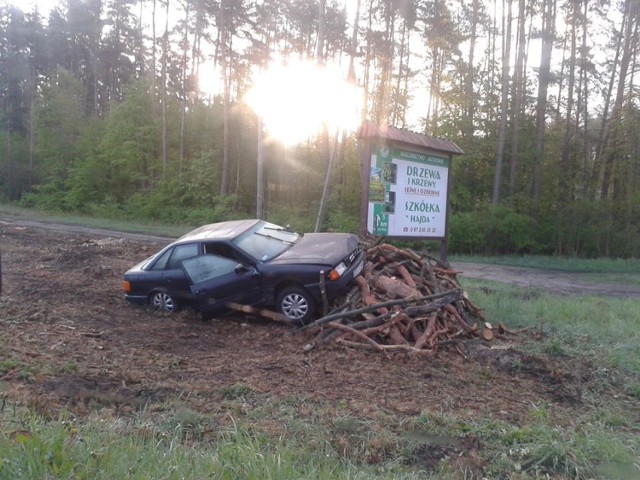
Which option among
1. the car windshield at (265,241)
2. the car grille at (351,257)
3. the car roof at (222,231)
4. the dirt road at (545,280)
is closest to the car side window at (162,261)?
the car roof at (222,231)

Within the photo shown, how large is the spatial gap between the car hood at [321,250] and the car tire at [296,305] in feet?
1.61

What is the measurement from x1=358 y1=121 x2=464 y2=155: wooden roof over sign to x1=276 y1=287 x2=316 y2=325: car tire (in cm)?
373

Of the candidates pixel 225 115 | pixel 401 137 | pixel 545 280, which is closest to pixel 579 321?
pixel 401 137

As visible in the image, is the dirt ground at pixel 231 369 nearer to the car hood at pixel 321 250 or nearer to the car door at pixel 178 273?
the car door at pixel 178 273

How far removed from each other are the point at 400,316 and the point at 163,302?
4474 millimetres

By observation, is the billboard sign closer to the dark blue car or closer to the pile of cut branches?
the dark blue car

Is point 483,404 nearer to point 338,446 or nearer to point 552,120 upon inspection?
point 338,446

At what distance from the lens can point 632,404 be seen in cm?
721

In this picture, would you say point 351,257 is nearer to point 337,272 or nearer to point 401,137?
point 337,272

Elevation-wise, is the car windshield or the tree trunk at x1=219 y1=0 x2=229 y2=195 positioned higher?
the tree trunk at x1=219 y1=0 x2=229 y2=195

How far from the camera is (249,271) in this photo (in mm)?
10688

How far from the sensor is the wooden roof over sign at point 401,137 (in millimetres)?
12609

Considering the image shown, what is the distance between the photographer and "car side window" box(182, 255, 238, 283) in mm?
11023

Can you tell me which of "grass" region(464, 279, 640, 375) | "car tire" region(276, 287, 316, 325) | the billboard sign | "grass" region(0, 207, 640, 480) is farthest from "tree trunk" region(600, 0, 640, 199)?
"grass" region(0, 207, 640, 480)
